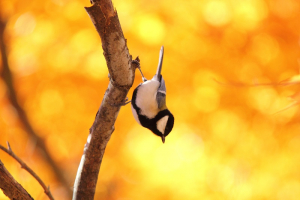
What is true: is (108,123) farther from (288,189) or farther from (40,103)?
(288,189)

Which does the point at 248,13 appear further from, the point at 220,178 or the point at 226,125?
the point at 220,178

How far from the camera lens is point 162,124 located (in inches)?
110

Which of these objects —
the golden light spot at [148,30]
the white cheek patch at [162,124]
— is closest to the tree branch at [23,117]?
the golden light spot at [148,30]

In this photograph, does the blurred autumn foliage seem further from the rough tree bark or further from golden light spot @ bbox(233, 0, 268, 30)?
the rough tree bark

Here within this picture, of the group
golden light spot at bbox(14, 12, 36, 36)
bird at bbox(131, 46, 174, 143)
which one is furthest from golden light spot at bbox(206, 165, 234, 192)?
golden light spot at bbox(14, 12, 36, 36)

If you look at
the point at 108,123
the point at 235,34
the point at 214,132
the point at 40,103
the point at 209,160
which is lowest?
the point at 108,123

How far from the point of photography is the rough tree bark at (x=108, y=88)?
1.70 metres

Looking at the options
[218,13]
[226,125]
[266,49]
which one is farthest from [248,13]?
[226,125]

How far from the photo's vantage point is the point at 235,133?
402 cm

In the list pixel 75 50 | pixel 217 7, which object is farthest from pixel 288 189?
pixel 75 50

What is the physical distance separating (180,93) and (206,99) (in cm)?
36

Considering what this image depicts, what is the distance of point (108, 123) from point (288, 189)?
9.34ft

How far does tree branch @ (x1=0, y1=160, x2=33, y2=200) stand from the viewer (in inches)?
65.9

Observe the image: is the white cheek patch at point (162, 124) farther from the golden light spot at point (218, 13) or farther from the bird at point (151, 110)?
the golden light spot at point (218, 13)
